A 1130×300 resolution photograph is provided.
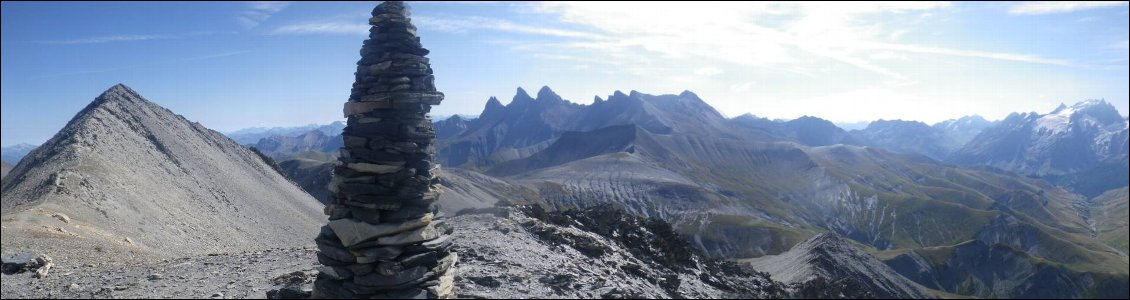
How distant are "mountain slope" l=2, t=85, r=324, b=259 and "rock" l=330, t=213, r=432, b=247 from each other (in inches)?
722

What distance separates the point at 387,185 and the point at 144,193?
132 feet

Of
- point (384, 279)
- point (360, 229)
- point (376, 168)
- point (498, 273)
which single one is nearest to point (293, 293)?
point (360, 229)

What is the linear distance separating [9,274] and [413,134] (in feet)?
57.5

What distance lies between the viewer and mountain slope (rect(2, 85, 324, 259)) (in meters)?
30.7

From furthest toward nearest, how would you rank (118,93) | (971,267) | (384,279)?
1. (118,93)
2. (971,267)
3. (384,279)

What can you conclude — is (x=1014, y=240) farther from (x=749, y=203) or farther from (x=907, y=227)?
(x=749, y=203)

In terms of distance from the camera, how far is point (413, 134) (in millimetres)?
16734

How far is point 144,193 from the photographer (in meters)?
44.8

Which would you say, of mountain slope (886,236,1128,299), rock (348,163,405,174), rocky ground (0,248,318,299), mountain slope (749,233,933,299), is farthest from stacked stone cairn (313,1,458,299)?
mountain slope (886,236,1128,299)

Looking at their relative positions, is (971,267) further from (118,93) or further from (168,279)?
(118,93)

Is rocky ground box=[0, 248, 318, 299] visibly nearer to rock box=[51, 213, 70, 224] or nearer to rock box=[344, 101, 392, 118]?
rock box=[344, 101, 392, 118]

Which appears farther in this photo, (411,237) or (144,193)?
(144,193)

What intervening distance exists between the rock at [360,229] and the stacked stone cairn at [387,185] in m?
0.03

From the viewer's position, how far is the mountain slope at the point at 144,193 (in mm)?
30719
